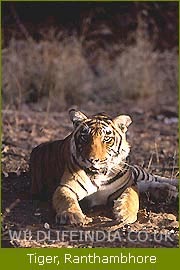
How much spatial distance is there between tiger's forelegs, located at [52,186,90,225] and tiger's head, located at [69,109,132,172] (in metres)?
0.22

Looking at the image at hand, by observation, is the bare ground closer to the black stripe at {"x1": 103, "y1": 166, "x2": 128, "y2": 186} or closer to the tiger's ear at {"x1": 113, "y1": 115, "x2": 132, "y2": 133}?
the black stripe at {"x1": 103, "y1": 166, "x2": 128, "y2": 186}

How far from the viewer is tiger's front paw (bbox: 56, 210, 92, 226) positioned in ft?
14.7

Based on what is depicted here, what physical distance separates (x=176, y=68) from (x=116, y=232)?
7831 millimetres

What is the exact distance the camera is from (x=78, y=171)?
4.82 m

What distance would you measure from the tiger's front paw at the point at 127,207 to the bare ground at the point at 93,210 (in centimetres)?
5

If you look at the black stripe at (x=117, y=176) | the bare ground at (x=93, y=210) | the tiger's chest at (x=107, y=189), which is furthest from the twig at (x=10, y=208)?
the black stripe at (x=117, y=176)

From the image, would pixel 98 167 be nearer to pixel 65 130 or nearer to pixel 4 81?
pixel 65 130

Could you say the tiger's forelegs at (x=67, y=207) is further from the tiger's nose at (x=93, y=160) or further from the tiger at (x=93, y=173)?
the tiger's nose at (x=93, y=160)

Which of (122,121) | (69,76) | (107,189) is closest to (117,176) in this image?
(107,189)

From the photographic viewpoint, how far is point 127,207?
4.70m

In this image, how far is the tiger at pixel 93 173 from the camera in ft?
15.2

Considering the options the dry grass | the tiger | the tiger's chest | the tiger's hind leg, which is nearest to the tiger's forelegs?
the tiger

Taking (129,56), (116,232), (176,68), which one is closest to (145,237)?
(116,232)

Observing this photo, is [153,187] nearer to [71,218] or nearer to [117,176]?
[117,176]
